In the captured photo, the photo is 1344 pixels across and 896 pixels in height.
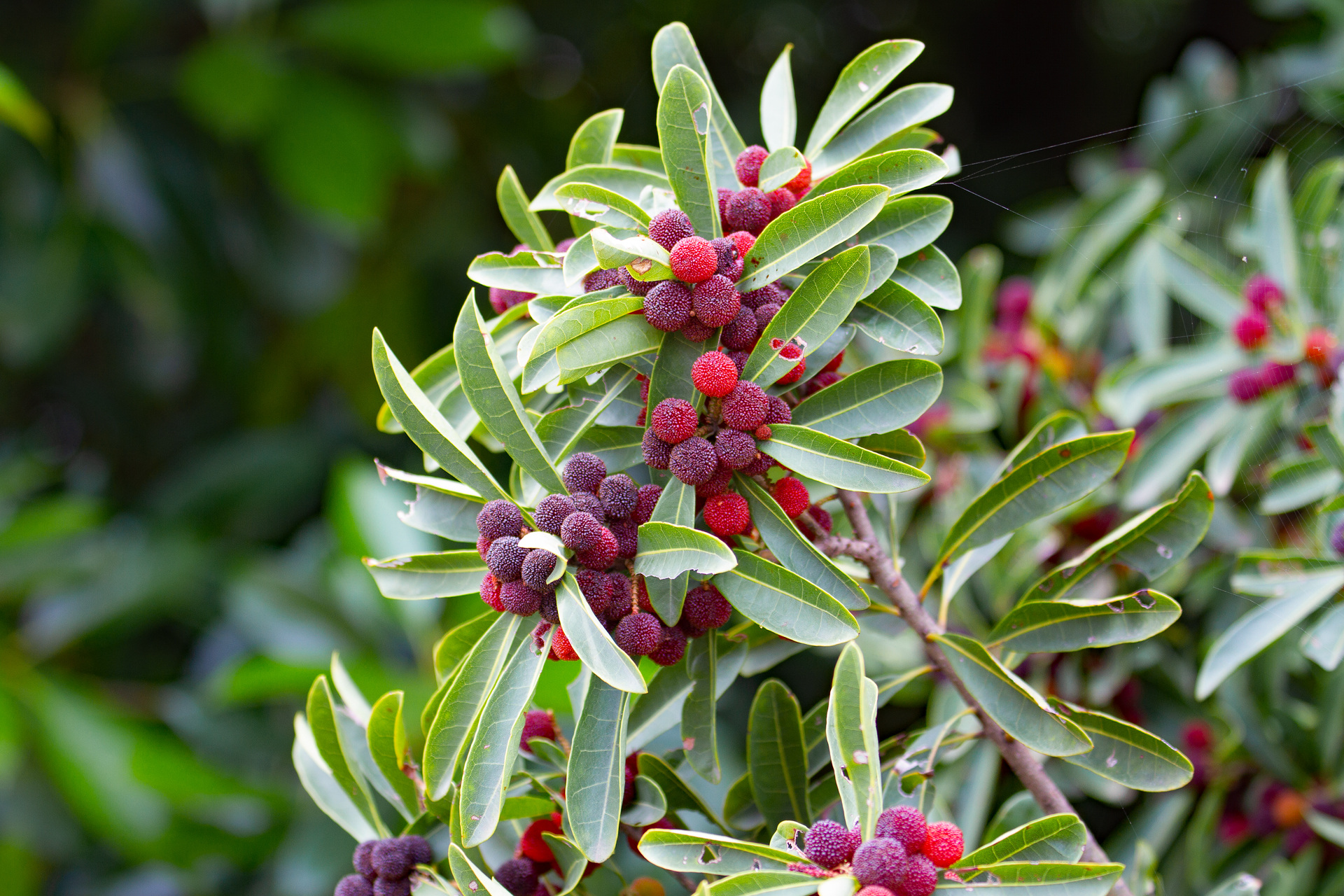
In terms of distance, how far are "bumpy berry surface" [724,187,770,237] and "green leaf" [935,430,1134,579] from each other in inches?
10.8

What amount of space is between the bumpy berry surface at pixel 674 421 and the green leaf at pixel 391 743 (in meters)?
0.28

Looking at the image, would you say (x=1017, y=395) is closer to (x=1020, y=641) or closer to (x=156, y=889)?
(x=1020, y=641)

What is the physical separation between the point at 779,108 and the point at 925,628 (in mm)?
441

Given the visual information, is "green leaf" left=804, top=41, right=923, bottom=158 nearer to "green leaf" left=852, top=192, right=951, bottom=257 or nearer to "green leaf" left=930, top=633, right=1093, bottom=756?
"green leaf" left=852, top=192, right=951, bottom=257

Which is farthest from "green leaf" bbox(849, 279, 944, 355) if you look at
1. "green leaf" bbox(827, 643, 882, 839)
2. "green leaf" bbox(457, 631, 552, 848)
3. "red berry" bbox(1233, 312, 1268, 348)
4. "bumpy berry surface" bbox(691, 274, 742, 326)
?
"red berry" bbox(1233, 312, 1268, 348)

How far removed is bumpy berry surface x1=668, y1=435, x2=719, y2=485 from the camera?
2.06 feet

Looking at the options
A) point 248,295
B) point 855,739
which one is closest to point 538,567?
point 855,739

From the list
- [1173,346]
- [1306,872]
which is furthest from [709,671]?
[1173,346]

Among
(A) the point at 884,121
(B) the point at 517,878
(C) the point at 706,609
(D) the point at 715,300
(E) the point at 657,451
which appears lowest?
(B) the point at 517,878

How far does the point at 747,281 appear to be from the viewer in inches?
26.8

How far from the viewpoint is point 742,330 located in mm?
670

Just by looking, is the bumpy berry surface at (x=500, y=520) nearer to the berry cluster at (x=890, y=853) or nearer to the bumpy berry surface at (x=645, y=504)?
the bumpy berry surface at (x=645, y=504)

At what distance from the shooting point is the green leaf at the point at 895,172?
669 mm

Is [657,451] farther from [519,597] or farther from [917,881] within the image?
[917,881]
